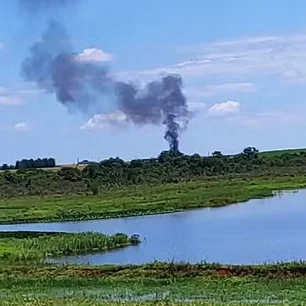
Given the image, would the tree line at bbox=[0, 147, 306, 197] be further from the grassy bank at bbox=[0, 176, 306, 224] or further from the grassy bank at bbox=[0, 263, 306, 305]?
the grassy bank at bbox=[0, 263, 306, 305]

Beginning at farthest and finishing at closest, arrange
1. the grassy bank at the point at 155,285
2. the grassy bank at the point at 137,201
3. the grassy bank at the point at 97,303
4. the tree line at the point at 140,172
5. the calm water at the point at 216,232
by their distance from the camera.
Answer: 1. the tree line at the point at 140,172
2. the grassy bank at the point at 137,201
3. the calm water at the point at 216,232
4. the grassy bank at the point at 155,285
5. the grassy bank at the point at 97,303

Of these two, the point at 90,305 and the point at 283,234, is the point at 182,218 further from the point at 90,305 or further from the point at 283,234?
the point at 90,305

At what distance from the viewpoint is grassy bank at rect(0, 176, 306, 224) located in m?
64.7

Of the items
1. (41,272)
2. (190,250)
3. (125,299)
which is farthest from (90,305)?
(190,250)

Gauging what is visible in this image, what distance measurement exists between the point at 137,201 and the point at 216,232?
Result: 25623 mm

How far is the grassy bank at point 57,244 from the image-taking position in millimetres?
40481

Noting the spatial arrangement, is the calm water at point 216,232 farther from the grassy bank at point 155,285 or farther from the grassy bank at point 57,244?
the grassy bank at point 155,285

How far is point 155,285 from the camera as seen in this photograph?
81.7ft

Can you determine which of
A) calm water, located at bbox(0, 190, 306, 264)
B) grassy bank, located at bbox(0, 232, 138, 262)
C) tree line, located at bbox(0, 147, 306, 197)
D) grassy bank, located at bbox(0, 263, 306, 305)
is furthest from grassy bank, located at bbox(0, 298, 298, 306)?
tree line, located at bbox(0, 147, 306, 197)

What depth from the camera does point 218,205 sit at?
6894 cm

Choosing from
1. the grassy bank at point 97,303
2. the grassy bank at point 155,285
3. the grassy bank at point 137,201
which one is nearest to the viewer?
the grassy bank at point 97,303

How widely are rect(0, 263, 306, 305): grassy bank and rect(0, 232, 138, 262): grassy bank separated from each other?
35.0 feet

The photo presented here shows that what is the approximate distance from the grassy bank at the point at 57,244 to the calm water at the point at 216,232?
4.99 ft

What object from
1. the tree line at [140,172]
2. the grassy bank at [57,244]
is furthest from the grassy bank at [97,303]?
the tree line at [140,172]
